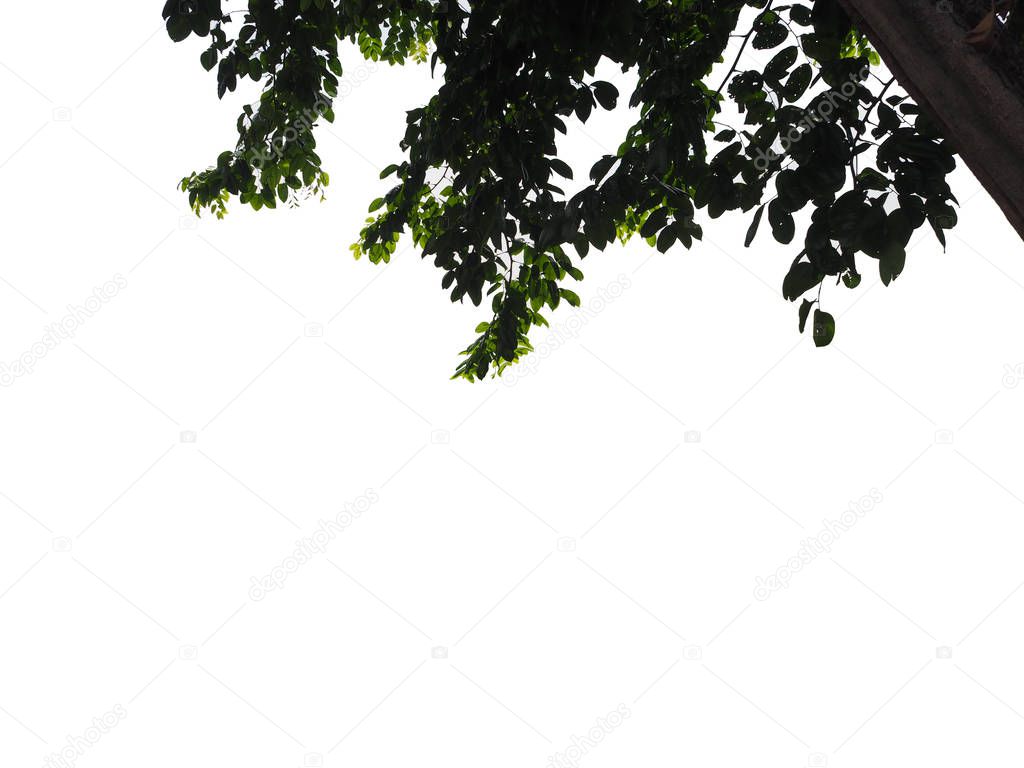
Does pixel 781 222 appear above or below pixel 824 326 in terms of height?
above

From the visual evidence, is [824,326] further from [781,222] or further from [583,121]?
[583,121]

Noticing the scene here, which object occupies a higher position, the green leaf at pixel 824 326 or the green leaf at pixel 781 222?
the green leaf at pixel 781 222

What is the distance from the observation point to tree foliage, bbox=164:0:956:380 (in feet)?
7.70

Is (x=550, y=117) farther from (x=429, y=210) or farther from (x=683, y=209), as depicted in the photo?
(x=429, y=210)

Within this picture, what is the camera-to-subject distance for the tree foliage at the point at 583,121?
235 cm

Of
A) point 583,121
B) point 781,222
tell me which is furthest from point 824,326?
point 583,121

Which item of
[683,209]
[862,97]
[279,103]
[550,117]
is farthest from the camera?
[279,103]

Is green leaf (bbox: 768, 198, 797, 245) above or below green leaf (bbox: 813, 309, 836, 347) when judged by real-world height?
above

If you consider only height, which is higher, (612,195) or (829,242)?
(829,242)

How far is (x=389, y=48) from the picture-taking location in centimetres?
495

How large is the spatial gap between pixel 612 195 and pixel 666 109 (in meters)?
0.53

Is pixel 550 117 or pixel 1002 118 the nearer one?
pixel 1002 118

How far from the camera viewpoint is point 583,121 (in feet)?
9.96

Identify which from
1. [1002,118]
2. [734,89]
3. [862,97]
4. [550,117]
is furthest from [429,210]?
[1002,118]
